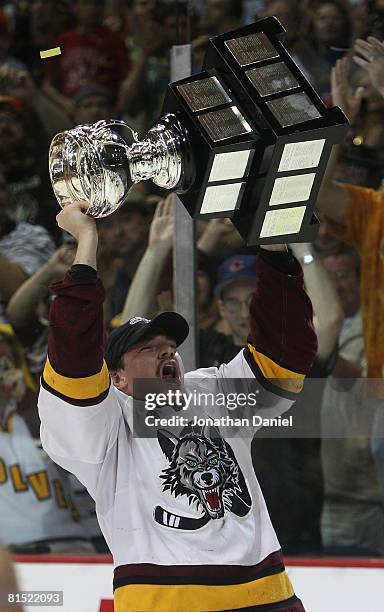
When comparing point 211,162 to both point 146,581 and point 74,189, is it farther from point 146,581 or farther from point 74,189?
point 146,581

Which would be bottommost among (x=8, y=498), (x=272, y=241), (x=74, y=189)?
(x=8, y=498)

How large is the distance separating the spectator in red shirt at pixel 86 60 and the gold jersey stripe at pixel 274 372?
605 mm

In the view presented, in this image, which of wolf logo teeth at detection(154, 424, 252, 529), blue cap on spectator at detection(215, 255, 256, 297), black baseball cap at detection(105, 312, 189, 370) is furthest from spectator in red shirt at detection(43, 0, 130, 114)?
wolf logo teeth at detection(154, 424, 252, 529)

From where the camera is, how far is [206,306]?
2.33 meters

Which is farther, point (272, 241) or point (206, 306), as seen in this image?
point (206, 306)

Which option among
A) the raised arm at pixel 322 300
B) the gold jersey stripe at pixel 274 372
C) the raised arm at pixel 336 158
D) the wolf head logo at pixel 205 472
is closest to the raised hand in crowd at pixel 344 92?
the raised arm at pixel 336 158

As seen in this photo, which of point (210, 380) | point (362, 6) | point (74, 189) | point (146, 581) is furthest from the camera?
point (362, 6)

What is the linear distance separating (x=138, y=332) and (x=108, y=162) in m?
0.37

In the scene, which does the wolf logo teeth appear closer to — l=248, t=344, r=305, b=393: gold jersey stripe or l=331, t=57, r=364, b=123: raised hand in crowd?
l=248, t=344, r=305, b=393: gold jersey stripe

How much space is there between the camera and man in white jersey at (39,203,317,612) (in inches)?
75.7

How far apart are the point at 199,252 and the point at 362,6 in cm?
51

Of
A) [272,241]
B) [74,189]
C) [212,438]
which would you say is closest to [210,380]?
[212,438]

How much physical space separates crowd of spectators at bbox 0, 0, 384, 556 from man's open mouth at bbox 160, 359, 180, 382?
151 mm

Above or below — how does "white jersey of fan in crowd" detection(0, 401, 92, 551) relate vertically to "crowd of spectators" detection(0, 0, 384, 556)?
below
